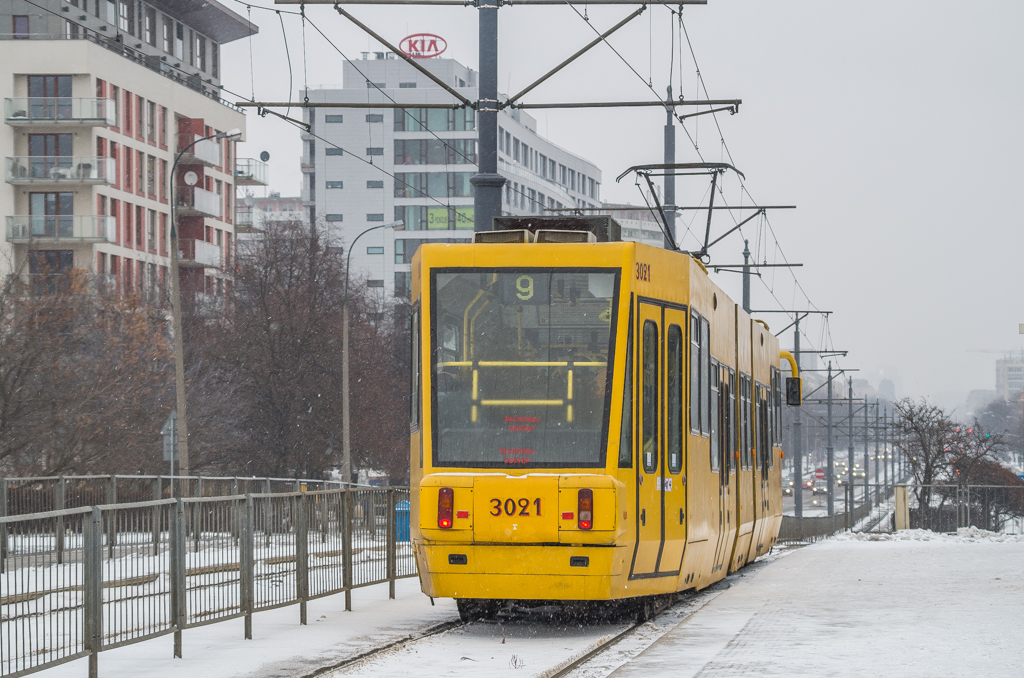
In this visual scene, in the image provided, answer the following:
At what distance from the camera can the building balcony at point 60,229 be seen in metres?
62.0

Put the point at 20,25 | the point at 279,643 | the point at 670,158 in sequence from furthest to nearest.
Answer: the point at 20,25, the point at 670,158, the point at 279,643

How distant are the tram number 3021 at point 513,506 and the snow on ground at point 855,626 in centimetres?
131

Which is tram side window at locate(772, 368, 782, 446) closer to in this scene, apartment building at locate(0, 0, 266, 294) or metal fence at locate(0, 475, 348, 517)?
metal fence at locate(0, 475, 348, 517)

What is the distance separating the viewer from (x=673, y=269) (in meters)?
12.7

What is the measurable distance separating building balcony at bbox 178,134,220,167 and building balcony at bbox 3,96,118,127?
23.3ft

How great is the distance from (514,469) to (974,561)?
11.4 meters

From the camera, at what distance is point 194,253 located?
69.8 m

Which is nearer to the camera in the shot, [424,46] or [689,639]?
[689,639]

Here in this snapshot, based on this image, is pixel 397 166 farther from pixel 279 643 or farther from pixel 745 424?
pixel 279 643

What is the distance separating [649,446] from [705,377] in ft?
6.92

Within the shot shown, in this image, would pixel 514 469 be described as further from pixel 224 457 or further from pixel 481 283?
pixel 224 457

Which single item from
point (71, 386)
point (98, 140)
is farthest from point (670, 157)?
point (98, 140)

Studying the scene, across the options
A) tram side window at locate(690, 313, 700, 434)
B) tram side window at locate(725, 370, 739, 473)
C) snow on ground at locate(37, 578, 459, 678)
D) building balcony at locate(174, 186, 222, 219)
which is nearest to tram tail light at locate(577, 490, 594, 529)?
snow on ground at locate(37, 578, 459, 678)

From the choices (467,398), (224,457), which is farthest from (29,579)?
(224,457)
